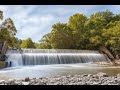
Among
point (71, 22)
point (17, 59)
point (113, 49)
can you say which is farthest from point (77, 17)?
point (17, 59)

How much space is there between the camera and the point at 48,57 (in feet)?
38.0

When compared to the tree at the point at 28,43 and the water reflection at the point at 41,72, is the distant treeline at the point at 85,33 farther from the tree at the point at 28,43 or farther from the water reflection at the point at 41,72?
the water reflection at the point at 41,72

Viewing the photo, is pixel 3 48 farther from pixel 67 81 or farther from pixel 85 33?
pixel 67 81

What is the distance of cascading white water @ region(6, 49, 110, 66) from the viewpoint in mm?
10656

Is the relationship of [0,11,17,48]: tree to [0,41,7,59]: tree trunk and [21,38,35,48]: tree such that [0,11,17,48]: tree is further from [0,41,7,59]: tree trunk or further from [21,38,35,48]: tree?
[21,38,35,48]: tree

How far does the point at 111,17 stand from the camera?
47.8 ft

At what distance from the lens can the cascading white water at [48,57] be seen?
Result: 420 inches

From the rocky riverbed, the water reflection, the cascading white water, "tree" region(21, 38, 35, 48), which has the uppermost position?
"tree" region(21, 38, 35, 48)

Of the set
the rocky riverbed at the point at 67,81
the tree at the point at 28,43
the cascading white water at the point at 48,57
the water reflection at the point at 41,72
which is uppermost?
the tree at the point at 28,43

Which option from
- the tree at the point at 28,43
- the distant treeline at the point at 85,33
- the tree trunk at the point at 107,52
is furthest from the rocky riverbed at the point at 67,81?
the tree at the point at 28,43

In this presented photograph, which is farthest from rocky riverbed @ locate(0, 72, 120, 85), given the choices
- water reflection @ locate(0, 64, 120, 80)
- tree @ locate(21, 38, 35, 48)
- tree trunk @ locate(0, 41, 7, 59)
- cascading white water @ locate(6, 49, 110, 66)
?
tree @ locate(21, 38, 35, 48)

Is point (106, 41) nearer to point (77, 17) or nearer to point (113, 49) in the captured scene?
point (113, 49)
